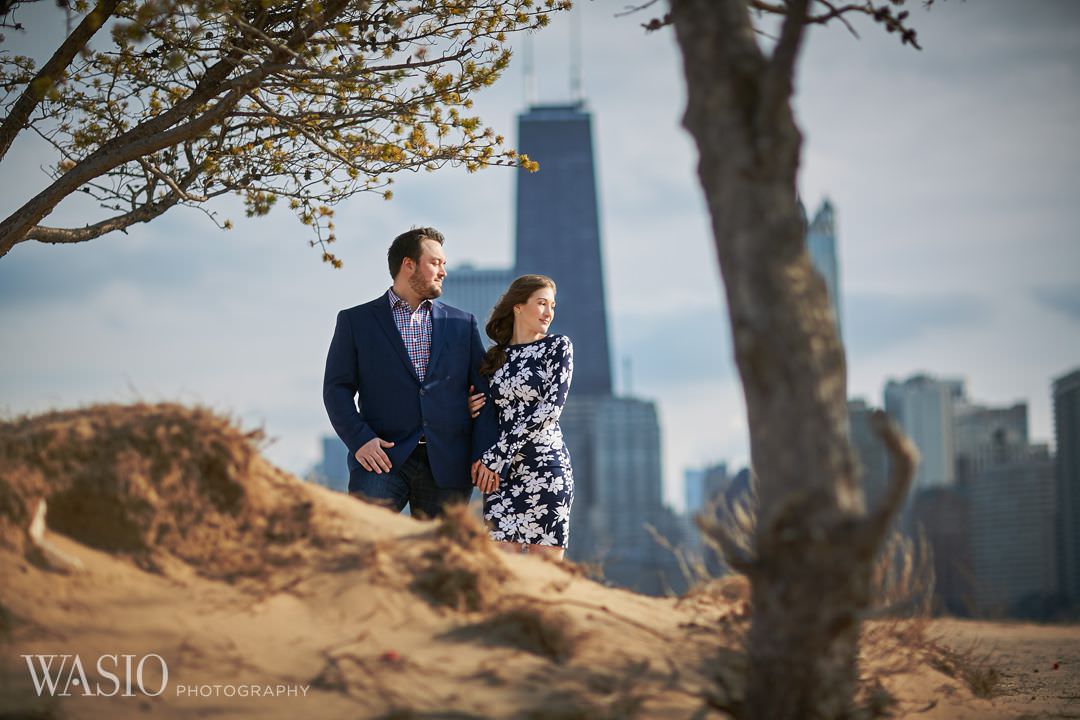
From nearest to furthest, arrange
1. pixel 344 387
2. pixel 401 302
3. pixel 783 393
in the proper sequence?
pixel 783 393 → pixel 344 387 → pixel 401 302

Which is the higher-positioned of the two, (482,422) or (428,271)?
(428,271)

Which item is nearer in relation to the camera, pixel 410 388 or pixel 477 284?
pixel 410 388

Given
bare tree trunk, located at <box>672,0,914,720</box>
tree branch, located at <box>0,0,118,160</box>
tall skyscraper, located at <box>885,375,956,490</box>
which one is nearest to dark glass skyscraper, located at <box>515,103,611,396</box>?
tall skyscraper, located at <box>885,375,956,490</box>

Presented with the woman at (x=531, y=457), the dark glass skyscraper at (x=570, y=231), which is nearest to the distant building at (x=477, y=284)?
the dark glass skyscraper at (x=570, y=231)

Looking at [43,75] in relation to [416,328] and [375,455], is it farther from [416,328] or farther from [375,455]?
[375,455]

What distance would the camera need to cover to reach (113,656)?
12.4ft

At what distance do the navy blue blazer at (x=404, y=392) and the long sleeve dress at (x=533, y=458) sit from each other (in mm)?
201

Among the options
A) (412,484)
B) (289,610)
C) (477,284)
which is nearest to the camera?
(289,610)

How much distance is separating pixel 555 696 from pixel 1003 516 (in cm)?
12006

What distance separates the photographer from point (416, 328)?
659 cm

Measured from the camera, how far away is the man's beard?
6.51 meters

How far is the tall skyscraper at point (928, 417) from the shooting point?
6491 inches

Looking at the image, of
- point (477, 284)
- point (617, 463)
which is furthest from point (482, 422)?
point (477, 284)

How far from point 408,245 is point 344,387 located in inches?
35.2
